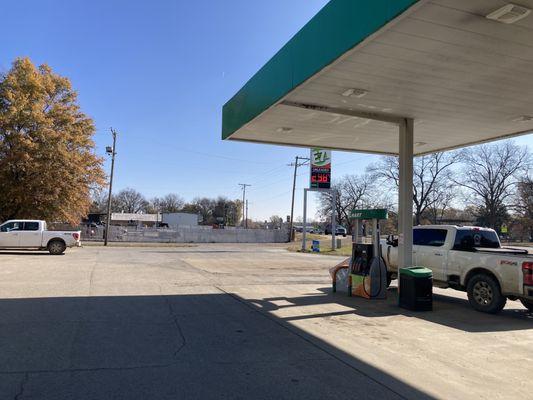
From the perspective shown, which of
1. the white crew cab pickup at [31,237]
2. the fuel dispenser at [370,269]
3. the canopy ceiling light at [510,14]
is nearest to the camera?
the canopy ceiling light at [510,14]

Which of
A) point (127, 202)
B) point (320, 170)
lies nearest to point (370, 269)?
point (320, 170)

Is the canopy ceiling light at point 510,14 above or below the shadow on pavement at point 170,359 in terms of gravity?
above

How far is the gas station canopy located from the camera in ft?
22.0

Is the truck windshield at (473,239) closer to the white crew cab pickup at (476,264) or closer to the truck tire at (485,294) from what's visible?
the white crew cab pickup at (476,264)

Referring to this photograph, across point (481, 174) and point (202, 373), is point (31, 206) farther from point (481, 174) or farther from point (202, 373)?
point (481, 174)

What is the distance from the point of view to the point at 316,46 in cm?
862

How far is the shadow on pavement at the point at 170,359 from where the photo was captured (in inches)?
200

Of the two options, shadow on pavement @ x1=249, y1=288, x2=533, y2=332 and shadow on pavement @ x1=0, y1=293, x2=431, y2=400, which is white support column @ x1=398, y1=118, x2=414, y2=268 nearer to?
shadow on pavement @ x1=249, y1=288, x2=533, y2=332

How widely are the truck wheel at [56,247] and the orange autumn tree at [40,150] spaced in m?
8.42

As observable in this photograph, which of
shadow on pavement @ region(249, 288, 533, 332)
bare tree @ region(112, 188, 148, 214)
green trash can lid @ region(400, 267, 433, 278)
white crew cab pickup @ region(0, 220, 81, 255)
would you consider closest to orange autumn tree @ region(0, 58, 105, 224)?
white crew cab pickup @ region(0, 220, 81, 255)

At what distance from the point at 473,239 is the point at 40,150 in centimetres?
2981

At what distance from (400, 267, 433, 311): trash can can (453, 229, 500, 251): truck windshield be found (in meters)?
1.61

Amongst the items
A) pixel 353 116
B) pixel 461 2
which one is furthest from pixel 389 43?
pixel 353 116

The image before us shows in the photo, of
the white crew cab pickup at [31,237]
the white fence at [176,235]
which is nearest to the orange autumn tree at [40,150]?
the white crew cab pickup at [31,237]
